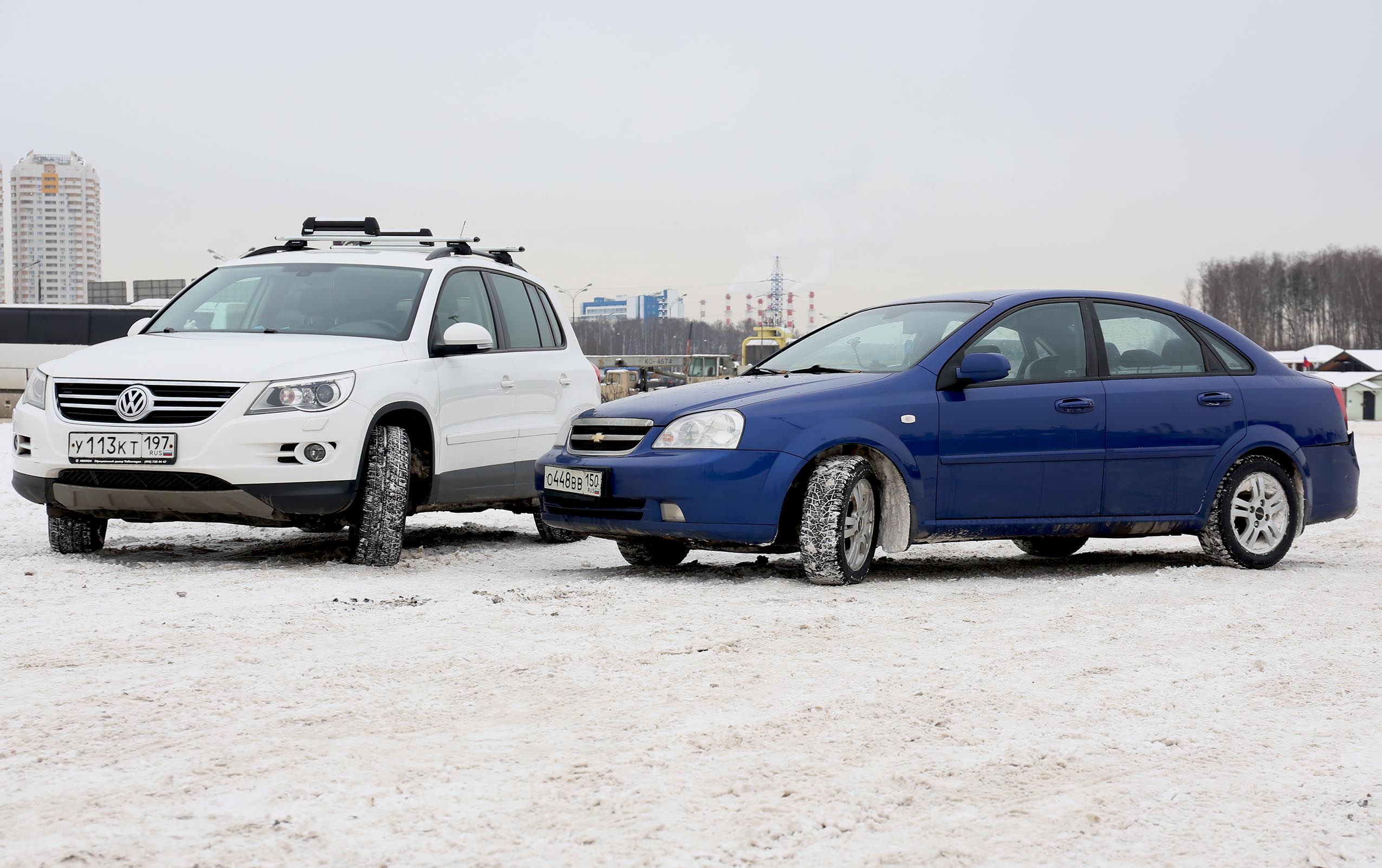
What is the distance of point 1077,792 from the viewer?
357cm

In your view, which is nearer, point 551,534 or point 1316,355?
point 551,534

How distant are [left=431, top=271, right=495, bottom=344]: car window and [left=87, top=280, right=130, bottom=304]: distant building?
65.0 metres

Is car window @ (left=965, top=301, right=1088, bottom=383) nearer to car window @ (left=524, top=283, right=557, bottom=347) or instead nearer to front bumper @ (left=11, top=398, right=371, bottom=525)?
car window @ (left=524, top=283, right=557, bottom=347)

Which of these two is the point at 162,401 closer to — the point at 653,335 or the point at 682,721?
the point at 682,721

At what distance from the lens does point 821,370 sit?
25.7ft

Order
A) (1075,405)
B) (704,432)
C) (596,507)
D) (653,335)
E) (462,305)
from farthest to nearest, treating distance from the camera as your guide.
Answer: (653,335) < (462,305) < (1075,405) < (596,507) < (704,432)

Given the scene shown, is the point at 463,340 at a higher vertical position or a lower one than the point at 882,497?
higher

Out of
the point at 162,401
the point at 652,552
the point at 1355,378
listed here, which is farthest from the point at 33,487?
the point at 1355,378

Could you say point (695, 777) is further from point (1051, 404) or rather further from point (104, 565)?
point (104, 565)

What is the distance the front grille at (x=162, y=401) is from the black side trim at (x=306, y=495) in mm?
472

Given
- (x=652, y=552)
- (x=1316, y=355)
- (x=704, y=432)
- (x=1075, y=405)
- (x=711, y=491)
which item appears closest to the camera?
(x=711, y=491)

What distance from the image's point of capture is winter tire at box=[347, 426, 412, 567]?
771 cm

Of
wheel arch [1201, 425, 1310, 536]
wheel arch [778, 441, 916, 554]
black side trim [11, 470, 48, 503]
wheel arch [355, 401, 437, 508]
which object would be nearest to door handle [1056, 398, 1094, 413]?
wheel arch [1201, 425, 1310, 536]

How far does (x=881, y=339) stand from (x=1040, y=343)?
0.86m
